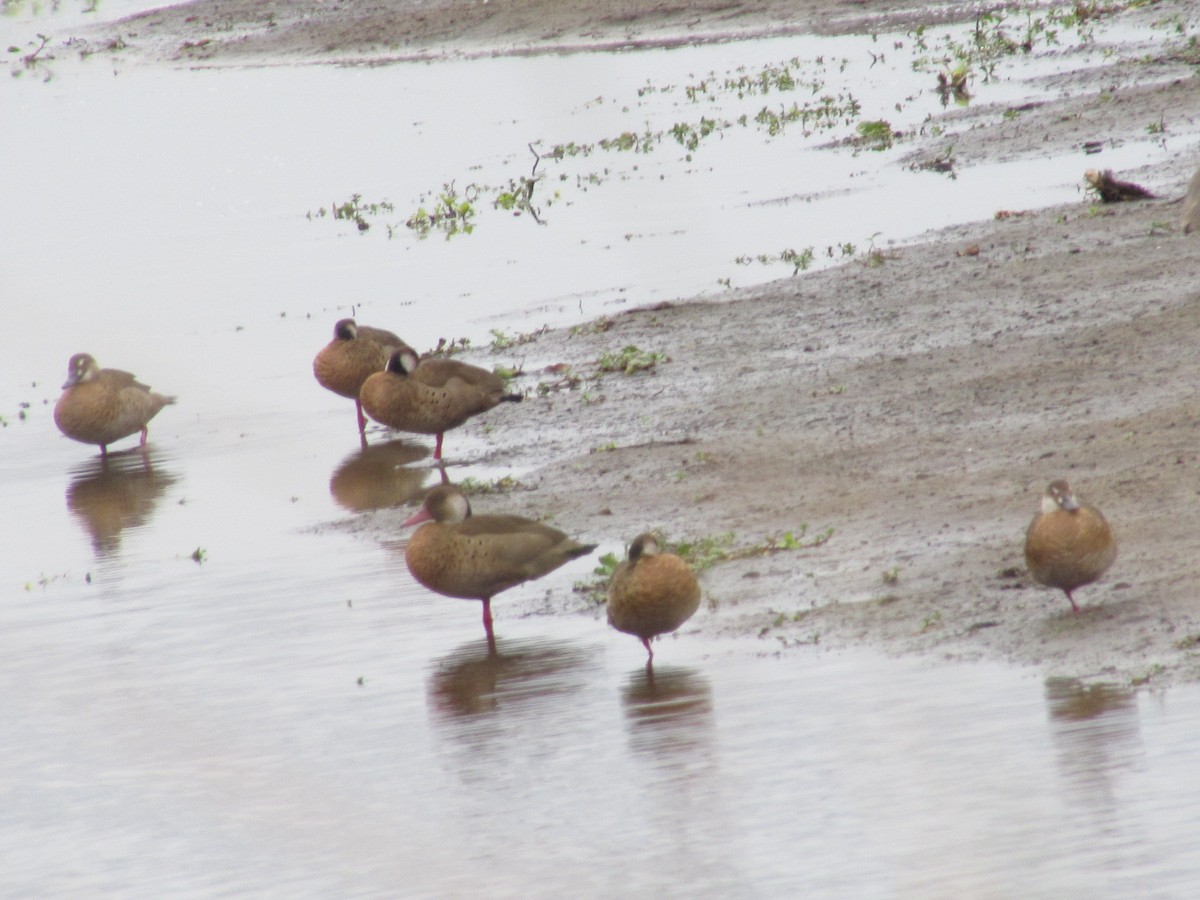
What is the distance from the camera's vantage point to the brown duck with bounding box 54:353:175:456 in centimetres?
1251

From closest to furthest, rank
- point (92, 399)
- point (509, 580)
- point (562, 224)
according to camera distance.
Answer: point (509, 580) → point (92, 399) → point (562, 224)

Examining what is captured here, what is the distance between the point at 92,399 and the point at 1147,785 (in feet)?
28.5

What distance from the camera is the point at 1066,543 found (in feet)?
22.3

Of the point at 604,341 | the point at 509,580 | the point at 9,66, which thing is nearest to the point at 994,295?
the point at 604,341

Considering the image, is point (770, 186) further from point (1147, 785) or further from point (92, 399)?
point (1147, 785)

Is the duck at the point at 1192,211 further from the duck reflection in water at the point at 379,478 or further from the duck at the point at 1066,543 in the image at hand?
the duck at the point at 1066,543

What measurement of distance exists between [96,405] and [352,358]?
1.75 metres

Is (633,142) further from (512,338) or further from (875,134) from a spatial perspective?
(512,338)

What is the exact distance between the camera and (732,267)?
1608 cm

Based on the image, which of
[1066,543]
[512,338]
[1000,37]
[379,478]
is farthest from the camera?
[1000,37]

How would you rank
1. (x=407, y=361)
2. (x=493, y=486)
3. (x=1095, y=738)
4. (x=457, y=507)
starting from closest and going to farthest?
(x=1095, y=738), (x=457, y=507), (x=493, y=486), (x=407, y=361)

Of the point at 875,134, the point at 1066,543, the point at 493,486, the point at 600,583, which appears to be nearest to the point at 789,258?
the point at 493,486

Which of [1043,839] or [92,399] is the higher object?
[92,399]

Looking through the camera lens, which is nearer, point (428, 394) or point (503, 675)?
point (503, 675)
